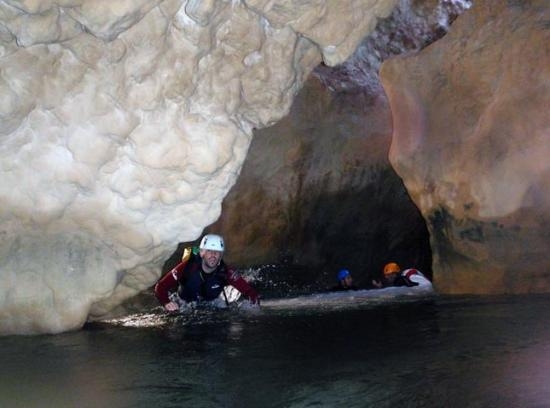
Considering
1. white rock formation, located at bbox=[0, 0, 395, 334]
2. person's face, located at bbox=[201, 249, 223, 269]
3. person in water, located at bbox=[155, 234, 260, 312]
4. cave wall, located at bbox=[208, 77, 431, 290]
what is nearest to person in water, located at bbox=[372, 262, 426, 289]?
cave wall, located at bbox=[208, 77, 431, 290]

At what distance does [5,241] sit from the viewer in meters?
6.46

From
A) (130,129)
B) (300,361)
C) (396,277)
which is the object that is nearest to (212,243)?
(130,129)

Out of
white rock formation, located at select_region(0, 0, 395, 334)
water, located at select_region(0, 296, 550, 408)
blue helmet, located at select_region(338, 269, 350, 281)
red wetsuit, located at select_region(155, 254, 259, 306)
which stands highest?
white rock formation, located at select_region(0, 0, 395, 334)

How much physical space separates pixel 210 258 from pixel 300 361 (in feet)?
11.5

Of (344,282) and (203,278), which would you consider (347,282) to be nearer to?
(344,282)

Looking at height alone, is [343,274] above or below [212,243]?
below

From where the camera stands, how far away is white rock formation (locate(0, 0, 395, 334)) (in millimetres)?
5672

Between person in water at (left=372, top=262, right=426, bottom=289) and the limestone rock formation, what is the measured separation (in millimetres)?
1445

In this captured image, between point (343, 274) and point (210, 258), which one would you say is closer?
point (210, 258)

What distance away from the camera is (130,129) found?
610 cm

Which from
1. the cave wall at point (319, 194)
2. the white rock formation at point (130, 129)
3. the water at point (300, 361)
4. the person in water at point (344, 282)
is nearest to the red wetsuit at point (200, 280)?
the white rock formation at point (130, 129)

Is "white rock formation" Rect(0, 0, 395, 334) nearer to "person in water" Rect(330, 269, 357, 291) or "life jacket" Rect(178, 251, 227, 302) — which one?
"life jacket" Rect(178, 251, 227, 302)

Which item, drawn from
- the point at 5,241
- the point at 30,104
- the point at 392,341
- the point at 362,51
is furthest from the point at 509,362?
the point at 362,51

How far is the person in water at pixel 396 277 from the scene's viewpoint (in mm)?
10180
